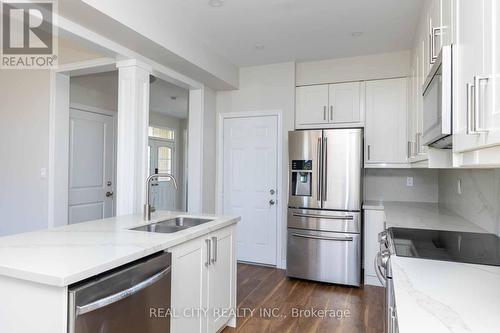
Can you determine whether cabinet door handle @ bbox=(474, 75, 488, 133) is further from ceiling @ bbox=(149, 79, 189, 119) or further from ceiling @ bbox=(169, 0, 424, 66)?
ceiling @ bbox=(149, 79, 189, 119)

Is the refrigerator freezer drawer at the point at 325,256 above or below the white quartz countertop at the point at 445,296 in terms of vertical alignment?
below

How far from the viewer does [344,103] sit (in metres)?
3.79

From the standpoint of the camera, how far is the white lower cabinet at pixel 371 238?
3375mm

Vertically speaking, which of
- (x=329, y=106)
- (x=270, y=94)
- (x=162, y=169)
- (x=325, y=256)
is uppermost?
(x=270, y=94)

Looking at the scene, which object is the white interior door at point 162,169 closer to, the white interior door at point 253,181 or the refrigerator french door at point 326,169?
the white interior door at point 253,181

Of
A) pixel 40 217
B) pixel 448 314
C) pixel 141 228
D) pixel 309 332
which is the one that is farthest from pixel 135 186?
pixel 448 314

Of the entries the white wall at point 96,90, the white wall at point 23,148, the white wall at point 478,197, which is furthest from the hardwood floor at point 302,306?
the white wall at point 96,90

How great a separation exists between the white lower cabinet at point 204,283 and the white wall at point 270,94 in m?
1.73

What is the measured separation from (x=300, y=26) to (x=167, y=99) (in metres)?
3.62

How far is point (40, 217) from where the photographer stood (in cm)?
344

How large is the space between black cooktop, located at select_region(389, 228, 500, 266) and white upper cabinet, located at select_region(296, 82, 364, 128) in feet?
6.53

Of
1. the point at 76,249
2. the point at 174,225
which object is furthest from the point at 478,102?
the point at 174,225

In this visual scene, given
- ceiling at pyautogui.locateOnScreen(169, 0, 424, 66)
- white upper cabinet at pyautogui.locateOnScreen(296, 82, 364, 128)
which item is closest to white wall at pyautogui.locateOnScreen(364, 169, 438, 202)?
white upper cabinet at pyautogui.locateOnScreen(296, 82, 364, 128)

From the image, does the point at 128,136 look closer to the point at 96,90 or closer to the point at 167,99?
the point at 96,90
